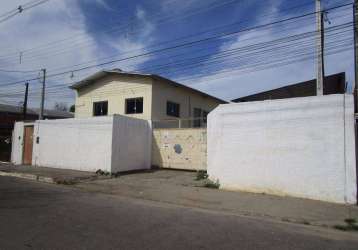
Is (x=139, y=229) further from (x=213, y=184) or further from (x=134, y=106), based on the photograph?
(x=134, y=106)

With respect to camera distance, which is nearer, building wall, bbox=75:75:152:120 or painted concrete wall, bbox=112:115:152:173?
painted concrete wall, bbox=112:115:152:173

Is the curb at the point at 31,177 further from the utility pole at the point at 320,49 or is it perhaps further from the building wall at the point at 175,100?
the utility pole at the point at 320,49

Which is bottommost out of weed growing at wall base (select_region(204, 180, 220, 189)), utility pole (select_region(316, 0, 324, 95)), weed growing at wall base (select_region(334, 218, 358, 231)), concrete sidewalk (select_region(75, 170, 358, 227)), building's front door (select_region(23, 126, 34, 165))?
weed growing at wall base (select_region(334, 218, 358, 231))

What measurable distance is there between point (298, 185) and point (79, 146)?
1238 centimetres

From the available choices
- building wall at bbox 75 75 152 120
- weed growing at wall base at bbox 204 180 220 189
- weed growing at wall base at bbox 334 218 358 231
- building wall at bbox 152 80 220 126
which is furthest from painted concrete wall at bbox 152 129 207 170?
weed growing at wall base at bbox 334 218 358 231

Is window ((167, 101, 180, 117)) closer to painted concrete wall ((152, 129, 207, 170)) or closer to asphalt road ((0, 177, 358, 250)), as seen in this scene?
painted concrete wall ((152, 129, 207, 170))

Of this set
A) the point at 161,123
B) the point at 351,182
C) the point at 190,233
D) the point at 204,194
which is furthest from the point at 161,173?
the point at 190,233

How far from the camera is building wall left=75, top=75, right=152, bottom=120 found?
21891mm

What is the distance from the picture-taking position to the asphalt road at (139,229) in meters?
6.02

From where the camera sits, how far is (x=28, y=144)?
2252 centimetres

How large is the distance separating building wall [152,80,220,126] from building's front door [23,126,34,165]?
27.3 ft

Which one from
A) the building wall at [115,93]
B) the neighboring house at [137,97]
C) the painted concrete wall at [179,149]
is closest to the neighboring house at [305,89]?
the neighboring house at [137,97]

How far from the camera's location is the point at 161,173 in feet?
60.3

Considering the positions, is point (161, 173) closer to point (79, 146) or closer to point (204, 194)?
point (79, 146)
